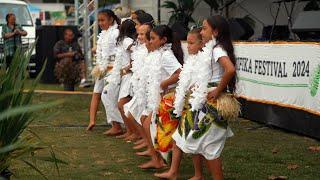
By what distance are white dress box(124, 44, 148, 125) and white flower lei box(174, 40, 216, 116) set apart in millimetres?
1082

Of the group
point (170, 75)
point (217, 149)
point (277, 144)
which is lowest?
point (277, 144)

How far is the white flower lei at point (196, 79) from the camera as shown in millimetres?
5781

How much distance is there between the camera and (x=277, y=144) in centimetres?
845

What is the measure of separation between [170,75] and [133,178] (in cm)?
106

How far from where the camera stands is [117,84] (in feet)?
29.3

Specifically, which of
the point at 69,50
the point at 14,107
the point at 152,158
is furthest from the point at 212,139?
the point at 69,50

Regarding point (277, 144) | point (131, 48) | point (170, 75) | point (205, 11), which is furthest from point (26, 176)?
point (205, 11)

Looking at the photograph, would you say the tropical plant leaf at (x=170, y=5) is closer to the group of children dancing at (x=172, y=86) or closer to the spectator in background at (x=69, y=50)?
the spectator in background at (x=69, y=50)

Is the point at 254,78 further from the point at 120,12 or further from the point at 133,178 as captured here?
the point at 133,178

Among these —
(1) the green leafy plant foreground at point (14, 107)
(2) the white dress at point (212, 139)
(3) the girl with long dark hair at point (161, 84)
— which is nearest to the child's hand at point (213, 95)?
(2) the white dress at point (212, 139)

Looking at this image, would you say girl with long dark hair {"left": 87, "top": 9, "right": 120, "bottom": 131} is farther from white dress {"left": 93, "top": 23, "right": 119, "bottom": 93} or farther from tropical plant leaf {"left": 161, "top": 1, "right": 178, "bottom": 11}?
tropical plant leaf {"left": 161, "top": 1, "right": 178, "bottom": 11}

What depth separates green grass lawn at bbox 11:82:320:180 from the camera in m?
6.66

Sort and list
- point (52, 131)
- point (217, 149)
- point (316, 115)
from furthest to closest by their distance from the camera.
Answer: point (52, 131) → point (316, 115) → point (217, 149)

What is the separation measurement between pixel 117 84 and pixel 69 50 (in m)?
7.17
